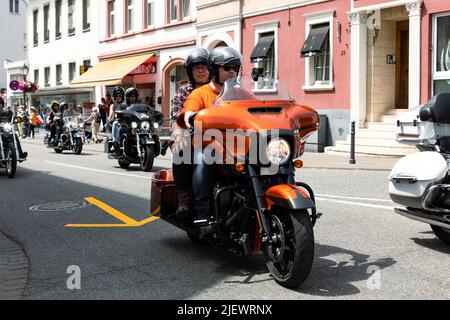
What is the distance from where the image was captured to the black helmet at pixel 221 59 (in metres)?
5.33

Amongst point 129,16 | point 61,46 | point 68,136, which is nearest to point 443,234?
point 68,136

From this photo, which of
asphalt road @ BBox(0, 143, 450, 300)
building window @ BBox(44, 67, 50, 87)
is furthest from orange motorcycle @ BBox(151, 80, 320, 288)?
building window @ BBox(44, 67, 50, 87)

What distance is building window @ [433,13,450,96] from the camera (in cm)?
1706

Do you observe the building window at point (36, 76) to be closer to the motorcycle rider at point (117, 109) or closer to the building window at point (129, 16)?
the building window at point (129, 16)

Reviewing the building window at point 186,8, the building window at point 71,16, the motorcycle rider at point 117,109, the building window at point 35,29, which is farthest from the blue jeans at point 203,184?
the building window at point 35,29

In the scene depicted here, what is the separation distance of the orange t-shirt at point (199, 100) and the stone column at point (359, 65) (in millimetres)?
14276

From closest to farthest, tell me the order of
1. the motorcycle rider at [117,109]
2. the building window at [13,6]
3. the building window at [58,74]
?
the motorcycle rider at [117,109] → the building window at [58,74] → the building window at [13,6]

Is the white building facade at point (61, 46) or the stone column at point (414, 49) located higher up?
the white building facade at point (61, 46)

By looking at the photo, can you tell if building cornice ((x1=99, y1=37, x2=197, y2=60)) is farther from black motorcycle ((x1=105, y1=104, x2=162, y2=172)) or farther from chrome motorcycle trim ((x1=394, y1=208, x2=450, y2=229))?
chrome motorcycle trim ((x1=394, y1=208, x2=450, y2=229))

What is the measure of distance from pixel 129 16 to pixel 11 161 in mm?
21513

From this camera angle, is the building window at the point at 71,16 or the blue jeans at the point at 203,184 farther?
the building window at the point at 71,16

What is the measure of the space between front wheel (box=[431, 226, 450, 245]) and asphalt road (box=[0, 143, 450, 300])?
78 millimetres

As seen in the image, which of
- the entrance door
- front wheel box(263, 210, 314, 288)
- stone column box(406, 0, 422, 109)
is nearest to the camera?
front wheel box(263, 210, 314, 288)
